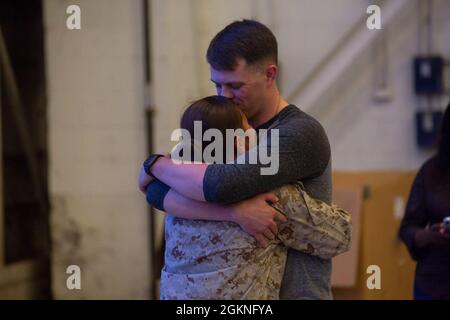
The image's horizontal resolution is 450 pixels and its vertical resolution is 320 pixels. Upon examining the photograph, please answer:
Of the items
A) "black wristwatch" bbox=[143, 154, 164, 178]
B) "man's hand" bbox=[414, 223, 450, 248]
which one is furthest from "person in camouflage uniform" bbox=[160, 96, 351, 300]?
"man's hand" bbox=[414, 223, 450, 248]

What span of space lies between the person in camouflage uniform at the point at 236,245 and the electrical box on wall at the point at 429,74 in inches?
86.8

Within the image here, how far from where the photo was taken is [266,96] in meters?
1.46

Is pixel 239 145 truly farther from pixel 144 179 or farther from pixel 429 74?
pixel 429 74

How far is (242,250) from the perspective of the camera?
130 centimetres

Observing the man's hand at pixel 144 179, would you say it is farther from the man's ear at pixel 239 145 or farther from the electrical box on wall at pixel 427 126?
the electrical box on wall at pixel 427 126

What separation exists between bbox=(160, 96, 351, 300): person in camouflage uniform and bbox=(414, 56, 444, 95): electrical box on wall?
2204 millimetres

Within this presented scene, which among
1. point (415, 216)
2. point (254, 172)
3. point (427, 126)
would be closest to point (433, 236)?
point (415, 216)

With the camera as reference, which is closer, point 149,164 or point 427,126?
point 149,164

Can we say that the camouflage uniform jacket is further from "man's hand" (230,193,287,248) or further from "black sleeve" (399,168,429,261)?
"black sleeve" (399,168,429,261)

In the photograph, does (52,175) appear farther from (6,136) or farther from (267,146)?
(267,146)

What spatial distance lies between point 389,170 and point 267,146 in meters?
2.27

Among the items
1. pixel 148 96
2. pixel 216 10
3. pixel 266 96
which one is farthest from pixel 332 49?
pixel 266 96

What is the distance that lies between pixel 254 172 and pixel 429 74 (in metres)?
2.35

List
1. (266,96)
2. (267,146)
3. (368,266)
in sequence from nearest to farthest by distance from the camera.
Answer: (267,146)
(266,96)
(368,266)
